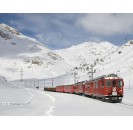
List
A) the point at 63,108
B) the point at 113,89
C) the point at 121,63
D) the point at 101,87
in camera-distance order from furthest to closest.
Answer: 1. the point at 121,63
2. the point at 101,87
3. the point at 113,89
4. the point at 63,108

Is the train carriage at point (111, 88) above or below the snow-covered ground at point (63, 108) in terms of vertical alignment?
above

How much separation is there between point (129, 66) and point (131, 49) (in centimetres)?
4379

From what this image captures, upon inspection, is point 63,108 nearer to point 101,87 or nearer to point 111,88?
point 111,88

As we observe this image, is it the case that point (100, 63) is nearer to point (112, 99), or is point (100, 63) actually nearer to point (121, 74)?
point (121, 74)

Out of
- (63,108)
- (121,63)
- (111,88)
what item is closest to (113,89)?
(111,88)

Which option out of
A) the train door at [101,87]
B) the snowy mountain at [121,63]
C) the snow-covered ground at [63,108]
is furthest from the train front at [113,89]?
the snowy mountain at [121,63]

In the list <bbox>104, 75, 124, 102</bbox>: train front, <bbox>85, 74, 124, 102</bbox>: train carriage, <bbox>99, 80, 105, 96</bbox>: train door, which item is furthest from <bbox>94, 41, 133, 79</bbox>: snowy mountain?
<bbox>104, 75, 124, 102</bbox>: train front

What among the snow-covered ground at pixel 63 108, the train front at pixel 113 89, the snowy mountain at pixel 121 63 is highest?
the snowy mountain at pixel 121 63

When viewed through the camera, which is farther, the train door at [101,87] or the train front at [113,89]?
the train door at [101,87]

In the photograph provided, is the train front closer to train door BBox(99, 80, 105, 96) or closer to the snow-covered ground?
train door BBox(99, 80, 105, 96)

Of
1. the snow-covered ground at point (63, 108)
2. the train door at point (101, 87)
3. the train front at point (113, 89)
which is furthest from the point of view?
the train door at point (101, 87)

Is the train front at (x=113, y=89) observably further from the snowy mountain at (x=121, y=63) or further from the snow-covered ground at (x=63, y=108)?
the snowy mountain at (x=121, y=63)
